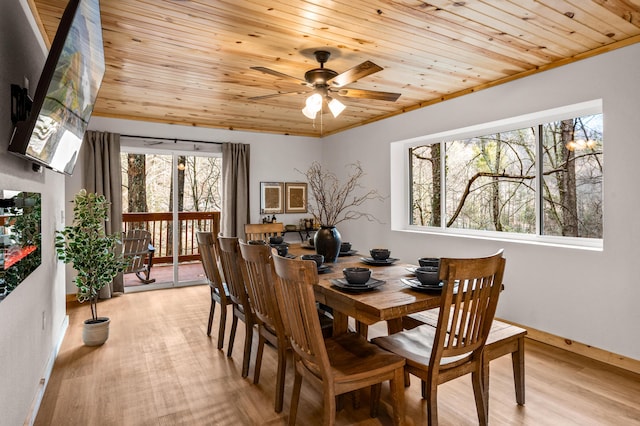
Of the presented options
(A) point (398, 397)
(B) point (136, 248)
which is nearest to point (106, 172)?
(B) point (136, 248)

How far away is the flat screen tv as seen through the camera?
149 cm

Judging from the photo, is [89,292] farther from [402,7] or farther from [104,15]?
[402,7]

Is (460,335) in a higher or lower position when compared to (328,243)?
lower

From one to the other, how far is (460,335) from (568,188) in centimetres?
234

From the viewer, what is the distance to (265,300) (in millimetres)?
2338

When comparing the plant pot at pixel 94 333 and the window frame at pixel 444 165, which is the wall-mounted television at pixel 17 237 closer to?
the plant pot at pixel 94 333

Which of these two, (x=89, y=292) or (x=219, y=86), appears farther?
(x=219, y=86)

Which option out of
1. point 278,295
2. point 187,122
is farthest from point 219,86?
point 278,295

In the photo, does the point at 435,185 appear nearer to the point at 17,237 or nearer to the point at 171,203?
the point at 171,203

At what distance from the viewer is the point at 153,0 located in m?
2.16

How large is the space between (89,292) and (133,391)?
1.14 meters

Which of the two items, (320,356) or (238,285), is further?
(238,285)

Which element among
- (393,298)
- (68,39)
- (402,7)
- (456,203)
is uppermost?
(402,7)

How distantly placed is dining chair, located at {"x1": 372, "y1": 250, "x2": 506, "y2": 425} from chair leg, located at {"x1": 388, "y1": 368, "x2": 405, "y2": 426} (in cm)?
9
